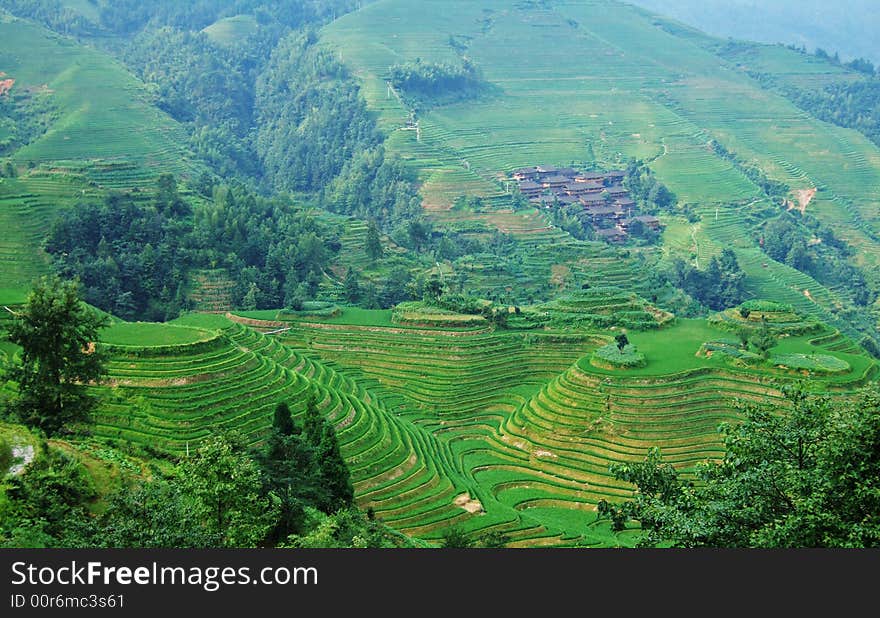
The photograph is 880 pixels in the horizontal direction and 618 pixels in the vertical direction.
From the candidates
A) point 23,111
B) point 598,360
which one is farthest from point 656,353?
point 23,111

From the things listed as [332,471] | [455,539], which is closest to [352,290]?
[332,471]

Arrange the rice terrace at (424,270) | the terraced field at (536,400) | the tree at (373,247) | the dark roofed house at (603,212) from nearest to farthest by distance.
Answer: the rice terrace at (424,270) → the terraced field at (536,400) → the tree at (373,247) → the dark roofed house at (603,212)

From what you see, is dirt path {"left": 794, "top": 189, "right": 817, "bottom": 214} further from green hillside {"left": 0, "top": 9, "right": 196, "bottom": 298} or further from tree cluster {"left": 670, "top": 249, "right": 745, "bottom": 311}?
green hillside {"left": 0, "top": 9, "right": 196, "bottom": 298}

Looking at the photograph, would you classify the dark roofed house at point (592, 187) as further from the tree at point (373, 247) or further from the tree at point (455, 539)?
the tree at point (455, 539)

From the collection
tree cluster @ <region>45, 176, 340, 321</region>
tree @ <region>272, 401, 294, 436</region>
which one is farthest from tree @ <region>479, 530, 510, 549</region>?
tree cluster @ <region>45, 176, 340, 321</region>

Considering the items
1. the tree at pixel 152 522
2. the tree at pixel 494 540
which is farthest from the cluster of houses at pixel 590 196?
the tree at pixel 152 522

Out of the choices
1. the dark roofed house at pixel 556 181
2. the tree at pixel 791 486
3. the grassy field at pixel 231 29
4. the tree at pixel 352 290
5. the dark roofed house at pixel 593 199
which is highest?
the grassy field at pixel 231 29

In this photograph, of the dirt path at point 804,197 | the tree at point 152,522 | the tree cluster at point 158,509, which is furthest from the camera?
the dirt path at point 804,197

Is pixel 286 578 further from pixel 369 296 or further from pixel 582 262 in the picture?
pixel 582 262
